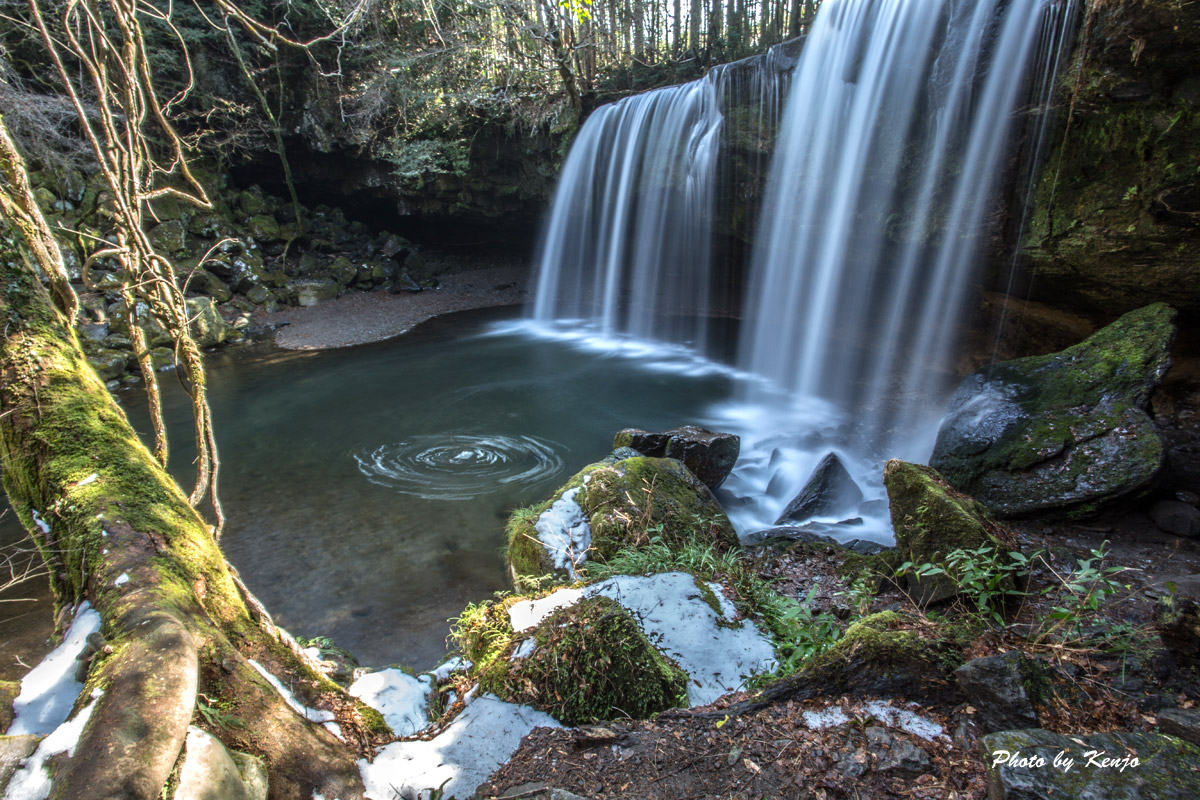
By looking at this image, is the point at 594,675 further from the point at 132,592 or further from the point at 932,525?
the point at 932,525

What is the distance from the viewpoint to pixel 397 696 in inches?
108

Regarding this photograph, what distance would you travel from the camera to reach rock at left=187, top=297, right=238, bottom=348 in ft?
38.6

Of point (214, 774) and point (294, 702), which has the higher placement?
point (214, 774)

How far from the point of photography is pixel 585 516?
4.25 m

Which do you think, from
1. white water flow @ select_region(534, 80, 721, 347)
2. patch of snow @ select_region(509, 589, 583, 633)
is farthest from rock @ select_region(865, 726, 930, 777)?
white water flow @ select_region(534, 80, 721, 347)

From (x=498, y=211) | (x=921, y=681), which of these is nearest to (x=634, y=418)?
(x=921, y=681)

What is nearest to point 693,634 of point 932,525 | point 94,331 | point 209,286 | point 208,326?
point 932,525

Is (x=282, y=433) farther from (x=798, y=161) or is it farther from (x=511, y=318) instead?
(x=798, y=161)

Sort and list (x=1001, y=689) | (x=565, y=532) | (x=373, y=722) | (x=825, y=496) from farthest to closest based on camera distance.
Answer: (x=825, y=496), (x=565, y=532), (x=373, y=722), (x=1001, y=689)

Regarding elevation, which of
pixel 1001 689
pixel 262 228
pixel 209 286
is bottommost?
pixel 1001 689

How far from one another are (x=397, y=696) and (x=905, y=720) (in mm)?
2204

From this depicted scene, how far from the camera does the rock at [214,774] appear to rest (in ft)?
4.56

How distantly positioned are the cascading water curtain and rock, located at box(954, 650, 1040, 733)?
5684 mm

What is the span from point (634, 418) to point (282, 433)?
523 cm
